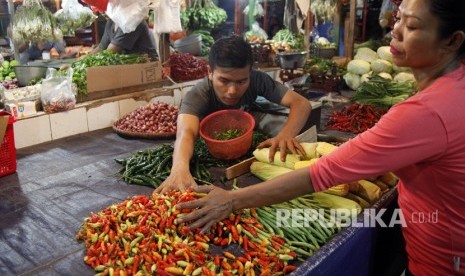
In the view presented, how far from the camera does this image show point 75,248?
199 cm

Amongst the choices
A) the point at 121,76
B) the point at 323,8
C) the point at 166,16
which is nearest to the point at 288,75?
the point at 166,16

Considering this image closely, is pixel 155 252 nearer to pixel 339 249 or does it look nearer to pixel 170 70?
pixel 339 249

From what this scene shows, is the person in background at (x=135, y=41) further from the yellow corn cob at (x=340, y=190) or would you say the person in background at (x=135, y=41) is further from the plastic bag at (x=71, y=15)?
the yellow corn cob at (x=340, y=190)

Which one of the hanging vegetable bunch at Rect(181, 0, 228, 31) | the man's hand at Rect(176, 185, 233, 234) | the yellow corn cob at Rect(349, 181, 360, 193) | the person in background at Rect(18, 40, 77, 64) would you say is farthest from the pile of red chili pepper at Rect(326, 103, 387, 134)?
the person in background at Rect(18, 40, 77, 64)

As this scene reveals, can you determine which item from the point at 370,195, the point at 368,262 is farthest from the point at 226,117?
the point at 368,262

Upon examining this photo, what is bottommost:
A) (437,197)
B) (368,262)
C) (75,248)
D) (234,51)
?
(368,262)

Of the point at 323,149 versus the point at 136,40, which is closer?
the point at 323,149

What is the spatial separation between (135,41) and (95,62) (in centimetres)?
85

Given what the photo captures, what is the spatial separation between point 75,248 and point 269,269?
964mm

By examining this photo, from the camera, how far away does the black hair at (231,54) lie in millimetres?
2914

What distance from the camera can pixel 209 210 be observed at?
1.92 meters

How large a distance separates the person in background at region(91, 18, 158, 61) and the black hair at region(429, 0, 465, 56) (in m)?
4.84

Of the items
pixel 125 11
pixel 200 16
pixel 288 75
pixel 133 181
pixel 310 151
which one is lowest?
pixel 133 181

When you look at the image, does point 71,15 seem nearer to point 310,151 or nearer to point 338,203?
point 310,151
